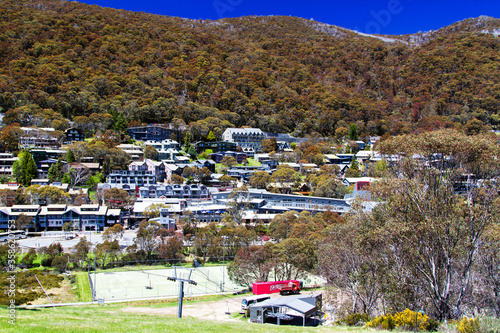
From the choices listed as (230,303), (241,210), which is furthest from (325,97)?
(230,303)

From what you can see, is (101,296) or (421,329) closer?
(421,329)

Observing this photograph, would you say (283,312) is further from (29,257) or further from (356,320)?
(29,257)

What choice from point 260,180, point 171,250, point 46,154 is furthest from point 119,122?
point 171,250

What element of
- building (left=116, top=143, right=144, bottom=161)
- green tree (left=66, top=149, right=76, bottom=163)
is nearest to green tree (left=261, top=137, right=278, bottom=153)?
building (left=116, top=143, right=144, bottom=161)

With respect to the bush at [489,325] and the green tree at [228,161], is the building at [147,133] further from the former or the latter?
the bush at [489,325]

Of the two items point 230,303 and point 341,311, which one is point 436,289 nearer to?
point 341,311

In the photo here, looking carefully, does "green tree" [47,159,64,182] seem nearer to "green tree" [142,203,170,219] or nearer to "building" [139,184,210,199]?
"building" [139,184,210,199]
